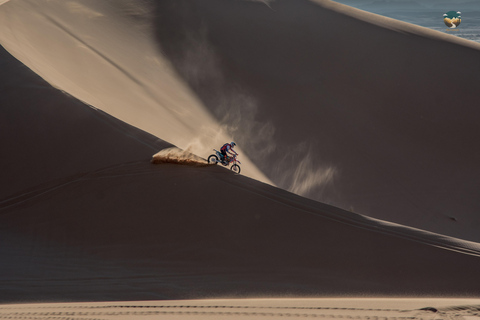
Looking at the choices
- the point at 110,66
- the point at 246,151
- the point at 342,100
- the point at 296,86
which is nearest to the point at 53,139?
the point at 246,151

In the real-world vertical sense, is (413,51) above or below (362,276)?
above

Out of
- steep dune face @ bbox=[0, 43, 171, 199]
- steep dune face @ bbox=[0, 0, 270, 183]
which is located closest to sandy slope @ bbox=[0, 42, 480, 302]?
steep dune face @ bbox=[0, 43, 171, 199]

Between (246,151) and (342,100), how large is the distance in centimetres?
376

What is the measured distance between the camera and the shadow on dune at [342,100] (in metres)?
9.84

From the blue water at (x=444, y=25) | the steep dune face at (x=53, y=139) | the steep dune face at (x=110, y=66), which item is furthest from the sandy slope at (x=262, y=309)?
the blue water at (x=444, y=25)

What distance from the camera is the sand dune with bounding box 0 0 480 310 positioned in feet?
16.3

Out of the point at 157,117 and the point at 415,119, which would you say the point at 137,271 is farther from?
the point at 415,119

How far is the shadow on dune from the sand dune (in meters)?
0.06

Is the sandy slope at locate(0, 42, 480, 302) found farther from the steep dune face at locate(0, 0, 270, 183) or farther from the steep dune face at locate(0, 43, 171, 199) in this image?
the steep dune face at locate(0, 0, 270, 183)

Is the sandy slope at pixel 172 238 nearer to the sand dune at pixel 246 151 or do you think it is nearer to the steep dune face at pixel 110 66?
the sand dune at pixel 246 151

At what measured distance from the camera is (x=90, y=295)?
4543 millimetres

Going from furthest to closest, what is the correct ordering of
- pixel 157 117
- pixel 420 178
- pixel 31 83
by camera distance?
pixel 420 178
pixel 157 117
pixel 31 83

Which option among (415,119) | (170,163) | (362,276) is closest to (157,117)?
(170,163)

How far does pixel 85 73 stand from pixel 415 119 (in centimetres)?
818
